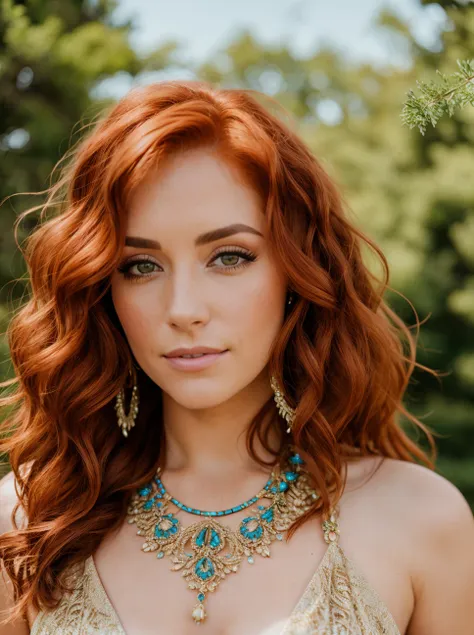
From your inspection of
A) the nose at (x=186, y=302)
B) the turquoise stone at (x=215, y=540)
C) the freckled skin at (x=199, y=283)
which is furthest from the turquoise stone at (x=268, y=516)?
the nose at (x=186, y=302)

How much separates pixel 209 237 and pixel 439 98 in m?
0.72

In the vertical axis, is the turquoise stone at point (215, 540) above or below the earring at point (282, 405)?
below

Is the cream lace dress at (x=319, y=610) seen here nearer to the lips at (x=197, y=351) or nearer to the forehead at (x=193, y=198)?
the lips at (x=197, y=351)

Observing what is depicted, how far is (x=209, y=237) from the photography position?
180 centimetres

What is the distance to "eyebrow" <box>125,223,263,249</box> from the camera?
1.80m

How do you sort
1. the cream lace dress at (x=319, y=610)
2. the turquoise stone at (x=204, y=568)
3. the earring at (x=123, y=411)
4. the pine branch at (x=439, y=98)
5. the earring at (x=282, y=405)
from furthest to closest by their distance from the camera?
the earring at (x=123, y=411), the earring at (x=282, y=405), the turquoise stone at (x=204, y=568), the cream lace dress at (x=319, y=610), the pine branch at (x=439, y=98)

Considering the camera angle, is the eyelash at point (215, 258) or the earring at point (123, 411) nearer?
the eyelash at point (215, 258)

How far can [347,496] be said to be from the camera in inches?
78.3

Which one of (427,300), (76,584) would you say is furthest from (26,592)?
(427,300)

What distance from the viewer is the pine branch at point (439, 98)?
1.17 metres

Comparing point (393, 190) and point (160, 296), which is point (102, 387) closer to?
point (160, 296)

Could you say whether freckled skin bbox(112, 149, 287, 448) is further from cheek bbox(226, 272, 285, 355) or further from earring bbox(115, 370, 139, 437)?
earring bbox(115, 370, 139, 437)

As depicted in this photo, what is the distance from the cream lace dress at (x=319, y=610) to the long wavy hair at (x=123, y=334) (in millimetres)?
61

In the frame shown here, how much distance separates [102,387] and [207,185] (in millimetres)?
629
